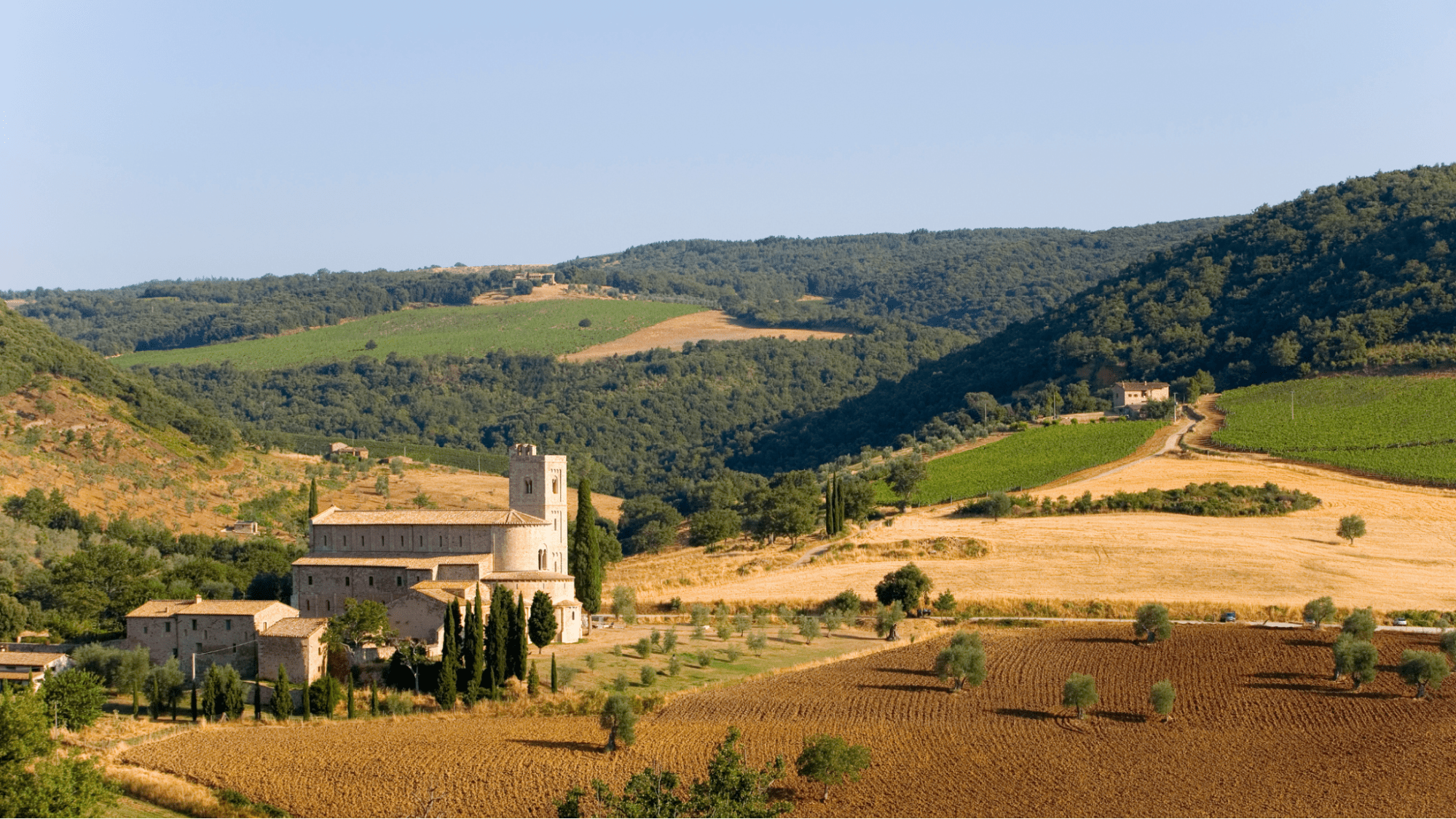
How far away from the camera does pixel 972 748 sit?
4019 centimetres

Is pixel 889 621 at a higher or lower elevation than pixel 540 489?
lower

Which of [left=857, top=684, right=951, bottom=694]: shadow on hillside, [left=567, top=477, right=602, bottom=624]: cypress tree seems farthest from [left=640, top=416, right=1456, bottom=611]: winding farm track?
[left=857, top=684, right=951, bottom=694]: shadow on hillside

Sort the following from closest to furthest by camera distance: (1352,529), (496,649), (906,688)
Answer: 1. (496,649)
2. (906,688)
3. (1352,529)

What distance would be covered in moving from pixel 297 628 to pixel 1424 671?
35320 mm

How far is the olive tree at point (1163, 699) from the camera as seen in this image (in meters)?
42.8

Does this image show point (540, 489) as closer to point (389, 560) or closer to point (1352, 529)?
point (389, 560)

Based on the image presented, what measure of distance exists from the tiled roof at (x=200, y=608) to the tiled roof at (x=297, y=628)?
1.14m

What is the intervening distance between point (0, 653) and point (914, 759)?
30.8 meters

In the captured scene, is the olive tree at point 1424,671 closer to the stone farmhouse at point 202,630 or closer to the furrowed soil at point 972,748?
the furrowed soil at point 972,748

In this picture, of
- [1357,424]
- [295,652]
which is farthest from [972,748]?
[1357,424]

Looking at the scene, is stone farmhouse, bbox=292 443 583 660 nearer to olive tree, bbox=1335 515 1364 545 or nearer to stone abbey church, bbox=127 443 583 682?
stone abbey church, bbox=127 443 583 682

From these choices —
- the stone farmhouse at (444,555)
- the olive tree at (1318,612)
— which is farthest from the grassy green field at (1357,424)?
the stone farmhouse at (444,555)

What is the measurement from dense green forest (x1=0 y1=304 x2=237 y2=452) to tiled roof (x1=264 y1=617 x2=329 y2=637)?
52203mm

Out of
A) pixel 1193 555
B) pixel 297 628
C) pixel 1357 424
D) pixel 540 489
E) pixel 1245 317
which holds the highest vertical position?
pixel 1245 317
